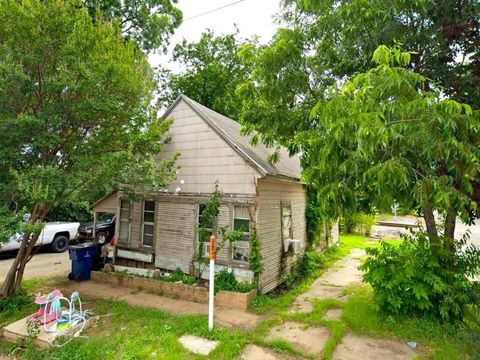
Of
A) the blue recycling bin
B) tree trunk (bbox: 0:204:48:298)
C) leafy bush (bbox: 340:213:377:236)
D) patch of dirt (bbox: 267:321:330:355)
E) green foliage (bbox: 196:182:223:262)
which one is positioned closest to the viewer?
patch of dirt (bbox: 267:321:330:355)

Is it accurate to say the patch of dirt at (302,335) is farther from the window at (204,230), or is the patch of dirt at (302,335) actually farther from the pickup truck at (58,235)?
the pickup truck at (58,235)

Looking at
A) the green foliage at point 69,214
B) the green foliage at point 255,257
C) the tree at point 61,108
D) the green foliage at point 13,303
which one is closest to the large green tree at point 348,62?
the green foliage at point 255,257

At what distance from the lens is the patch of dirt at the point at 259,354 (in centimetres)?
469

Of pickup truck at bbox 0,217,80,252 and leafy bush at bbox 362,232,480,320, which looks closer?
leafy bush at bbox 362,232,480,320

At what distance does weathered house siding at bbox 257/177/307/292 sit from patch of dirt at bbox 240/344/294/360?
2.62 m

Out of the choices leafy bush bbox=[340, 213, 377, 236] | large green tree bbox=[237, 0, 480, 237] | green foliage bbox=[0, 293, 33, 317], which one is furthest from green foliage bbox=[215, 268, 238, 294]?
leafy bush bbox=[340, 213, 377, 236]

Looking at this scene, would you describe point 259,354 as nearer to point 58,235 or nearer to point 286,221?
point 286,221

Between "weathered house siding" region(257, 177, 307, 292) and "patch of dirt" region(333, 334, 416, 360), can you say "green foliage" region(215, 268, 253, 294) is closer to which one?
"weathered house siding" region(257, 177, 307, 292)

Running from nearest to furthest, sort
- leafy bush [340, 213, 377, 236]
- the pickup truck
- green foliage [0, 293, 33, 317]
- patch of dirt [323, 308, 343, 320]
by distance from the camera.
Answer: patch of dirt [323, 308, 343, 320] → green foliage [0, 293, 33, 317] → the pickup truck → leafy bush [340, 213, 377, 236]

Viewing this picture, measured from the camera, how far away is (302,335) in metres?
5.45

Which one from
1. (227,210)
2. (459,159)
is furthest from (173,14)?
(459,159)

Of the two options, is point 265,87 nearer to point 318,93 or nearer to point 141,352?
point 318,93

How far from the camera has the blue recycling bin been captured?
29.1 feet

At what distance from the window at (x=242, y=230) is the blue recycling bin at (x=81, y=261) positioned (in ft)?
14.8
